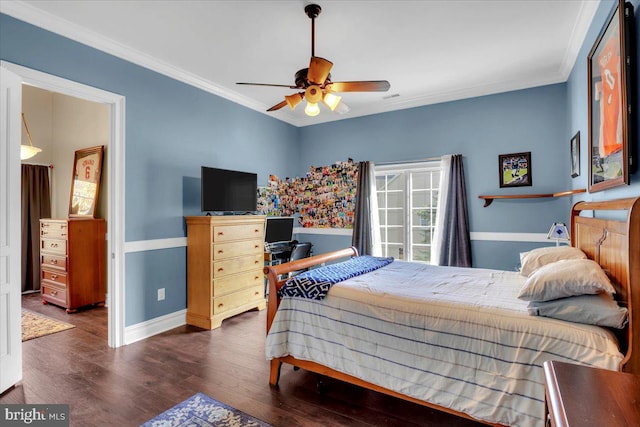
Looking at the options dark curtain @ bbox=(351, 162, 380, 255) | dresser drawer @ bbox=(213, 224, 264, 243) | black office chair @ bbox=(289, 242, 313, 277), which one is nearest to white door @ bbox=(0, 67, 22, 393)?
dresser drawer @ bbox=(213, 224, 264, 243)

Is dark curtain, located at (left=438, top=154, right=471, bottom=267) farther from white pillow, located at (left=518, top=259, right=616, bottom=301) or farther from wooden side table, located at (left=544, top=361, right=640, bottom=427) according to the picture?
wooden side table, located at (left=544, top=361, right=640, bottom=427)

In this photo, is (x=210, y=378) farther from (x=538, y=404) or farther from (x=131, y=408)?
(x=538, y=404)

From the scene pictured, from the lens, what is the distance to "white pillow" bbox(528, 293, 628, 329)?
57.5 inches

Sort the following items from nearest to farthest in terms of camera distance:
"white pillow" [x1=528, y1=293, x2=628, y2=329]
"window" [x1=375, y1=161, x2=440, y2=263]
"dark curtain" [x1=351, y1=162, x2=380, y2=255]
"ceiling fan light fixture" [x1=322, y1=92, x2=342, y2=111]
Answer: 1. "white pillow" [x1=528, y1=293, x2=628, y2=329]
2. "ceiling fan light fixture" [x1=322, y1=92, x2=342, y2=111]
3. "window" [x1=375, y1=161, x2=440, y2=263]
4. "dark curtain" [x1=351, y1=162, x2=380, y2=255]

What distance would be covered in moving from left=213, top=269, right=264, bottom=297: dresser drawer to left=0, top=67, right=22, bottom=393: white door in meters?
1.62

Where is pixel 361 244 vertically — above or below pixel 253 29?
below

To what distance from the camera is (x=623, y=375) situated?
919mm

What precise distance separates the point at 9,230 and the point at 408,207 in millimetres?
4247

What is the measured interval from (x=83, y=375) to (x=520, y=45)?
15.6ft

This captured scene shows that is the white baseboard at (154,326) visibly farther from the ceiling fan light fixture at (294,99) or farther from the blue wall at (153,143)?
the ceiling fan light fixture at (294,99)

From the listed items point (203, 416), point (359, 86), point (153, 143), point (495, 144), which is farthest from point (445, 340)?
point (153, 143)

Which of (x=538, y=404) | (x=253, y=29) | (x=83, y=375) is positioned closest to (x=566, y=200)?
(x=538, y=404)

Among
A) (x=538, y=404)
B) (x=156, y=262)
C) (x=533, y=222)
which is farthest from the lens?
(x=533, y=222)

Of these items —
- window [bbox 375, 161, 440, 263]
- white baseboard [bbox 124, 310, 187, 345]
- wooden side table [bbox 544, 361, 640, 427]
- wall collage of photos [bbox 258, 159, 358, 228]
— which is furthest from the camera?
wall collage of photos [bbox 258, 159, 358, 228]
